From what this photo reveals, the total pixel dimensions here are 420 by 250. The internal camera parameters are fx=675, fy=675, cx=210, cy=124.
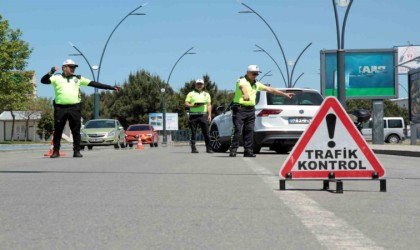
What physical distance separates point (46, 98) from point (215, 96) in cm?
2431

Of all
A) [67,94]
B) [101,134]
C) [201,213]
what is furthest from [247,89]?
[101,134]

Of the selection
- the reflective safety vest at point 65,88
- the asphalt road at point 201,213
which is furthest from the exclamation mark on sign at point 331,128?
the reflective safety vest at point 65,88

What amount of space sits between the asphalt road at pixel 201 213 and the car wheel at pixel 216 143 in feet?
29.2

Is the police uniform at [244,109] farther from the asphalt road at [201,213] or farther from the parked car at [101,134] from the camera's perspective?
the parked car at [101,134]

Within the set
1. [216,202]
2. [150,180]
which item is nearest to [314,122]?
[216,202]

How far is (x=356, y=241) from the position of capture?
410 centimetres

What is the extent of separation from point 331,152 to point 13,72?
55.7m

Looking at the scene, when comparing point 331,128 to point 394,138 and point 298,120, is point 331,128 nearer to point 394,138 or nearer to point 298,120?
point 298,120

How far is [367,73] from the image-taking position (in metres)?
43.3

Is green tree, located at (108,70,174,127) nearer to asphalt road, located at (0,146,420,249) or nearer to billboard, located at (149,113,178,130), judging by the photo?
billboard, located at (149,113,178,130)

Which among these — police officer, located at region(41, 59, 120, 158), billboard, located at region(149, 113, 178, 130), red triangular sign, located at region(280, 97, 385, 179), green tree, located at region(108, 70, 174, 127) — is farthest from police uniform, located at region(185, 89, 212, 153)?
green tree, located at region(108, 70, 174, 127)

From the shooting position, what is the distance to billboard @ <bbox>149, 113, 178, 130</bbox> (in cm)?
6931

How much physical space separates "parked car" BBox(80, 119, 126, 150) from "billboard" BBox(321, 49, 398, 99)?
18.0 meters

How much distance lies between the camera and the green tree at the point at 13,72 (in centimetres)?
5716
